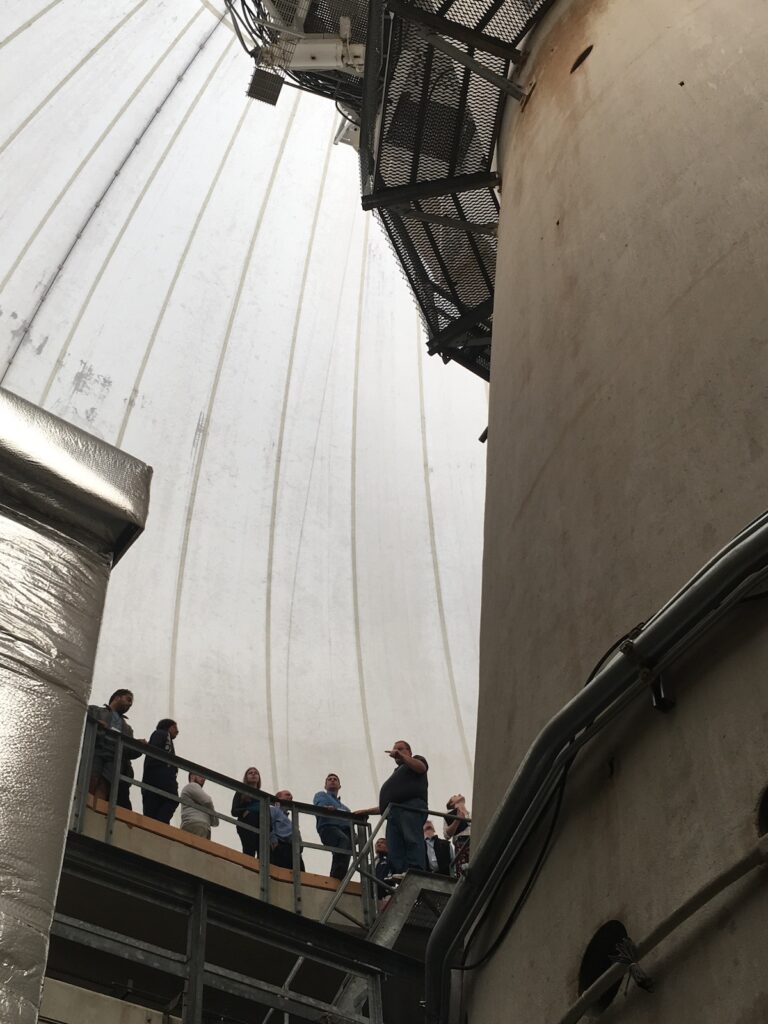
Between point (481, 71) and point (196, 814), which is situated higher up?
point (481, 71)

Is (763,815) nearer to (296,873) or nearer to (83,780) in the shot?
(83,780)

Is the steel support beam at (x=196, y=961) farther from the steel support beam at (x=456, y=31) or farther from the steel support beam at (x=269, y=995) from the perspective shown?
the steel support beam at (x=456, y=31)

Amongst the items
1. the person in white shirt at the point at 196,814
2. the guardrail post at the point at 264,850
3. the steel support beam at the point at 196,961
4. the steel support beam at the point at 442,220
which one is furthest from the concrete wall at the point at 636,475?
the person in white shirt at the point at 196,814

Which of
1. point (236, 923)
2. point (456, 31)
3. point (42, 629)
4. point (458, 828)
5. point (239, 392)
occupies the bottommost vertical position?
point (42, 629)

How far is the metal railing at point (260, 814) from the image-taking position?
923 cm

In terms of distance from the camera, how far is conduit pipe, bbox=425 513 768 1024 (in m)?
3.21

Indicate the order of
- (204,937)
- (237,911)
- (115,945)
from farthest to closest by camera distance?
(237,911)
(204,937)
(115,945)

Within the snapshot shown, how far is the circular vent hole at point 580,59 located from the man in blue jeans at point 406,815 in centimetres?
560

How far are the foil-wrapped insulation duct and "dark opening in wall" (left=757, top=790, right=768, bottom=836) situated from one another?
4.92 ft

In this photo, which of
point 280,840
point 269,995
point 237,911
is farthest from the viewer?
point 280,840

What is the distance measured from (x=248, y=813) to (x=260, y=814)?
1.74m

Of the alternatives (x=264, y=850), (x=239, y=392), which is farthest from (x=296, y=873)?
(x=239, y=392)

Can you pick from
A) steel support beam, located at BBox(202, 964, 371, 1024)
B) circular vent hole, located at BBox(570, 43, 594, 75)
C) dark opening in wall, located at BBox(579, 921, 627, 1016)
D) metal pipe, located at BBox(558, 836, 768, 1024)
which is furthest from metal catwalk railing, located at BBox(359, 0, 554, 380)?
metal pipe, located at BBox(558, 836, 768, 1024)

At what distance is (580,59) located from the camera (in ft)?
22.4
